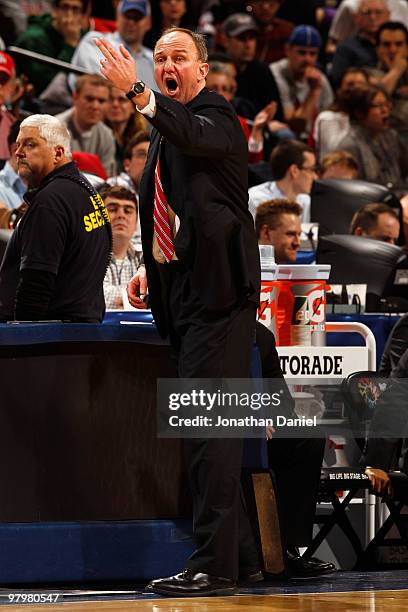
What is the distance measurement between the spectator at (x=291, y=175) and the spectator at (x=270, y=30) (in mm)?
3359

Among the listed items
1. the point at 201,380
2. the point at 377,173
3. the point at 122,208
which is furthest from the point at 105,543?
the point at 377,173

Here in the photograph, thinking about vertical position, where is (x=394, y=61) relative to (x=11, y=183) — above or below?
above

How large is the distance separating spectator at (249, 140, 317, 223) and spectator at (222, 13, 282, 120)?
200 centimetres

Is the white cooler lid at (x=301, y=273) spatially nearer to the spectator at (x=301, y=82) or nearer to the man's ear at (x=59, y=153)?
the man's ear at (x=59, y=153)

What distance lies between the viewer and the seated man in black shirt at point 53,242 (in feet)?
15.1

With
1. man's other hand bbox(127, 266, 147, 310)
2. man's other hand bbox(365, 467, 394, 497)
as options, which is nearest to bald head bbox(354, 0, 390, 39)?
man's other hand bbox(365, 467, 394, 497)

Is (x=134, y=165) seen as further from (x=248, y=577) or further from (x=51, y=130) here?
(x=248, y=577)

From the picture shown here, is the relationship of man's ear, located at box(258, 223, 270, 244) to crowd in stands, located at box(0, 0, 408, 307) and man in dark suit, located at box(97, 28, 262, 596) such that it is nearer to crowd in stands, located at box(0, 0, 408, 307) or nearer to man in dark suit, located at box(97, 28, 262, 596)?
crowd in stands, located at box(0, 0, 408, 307)

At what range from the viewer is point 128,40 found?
10.9 meters

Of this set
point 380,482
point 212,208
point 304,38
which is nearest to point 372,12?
point 304,38

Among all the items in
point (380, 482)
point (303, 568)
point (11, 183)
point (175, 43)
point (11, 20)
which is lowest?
point (303, 568)

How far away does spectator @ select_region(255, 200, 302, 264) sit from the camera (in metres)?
7.43

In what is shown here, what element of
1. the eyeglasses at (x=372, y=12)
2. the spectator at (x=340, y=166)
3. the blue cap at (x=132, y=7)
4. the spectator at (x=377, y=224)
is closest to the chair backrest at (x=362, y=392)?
the spectator at (x=377, y=224)

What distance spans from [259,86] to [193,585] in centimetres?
793
